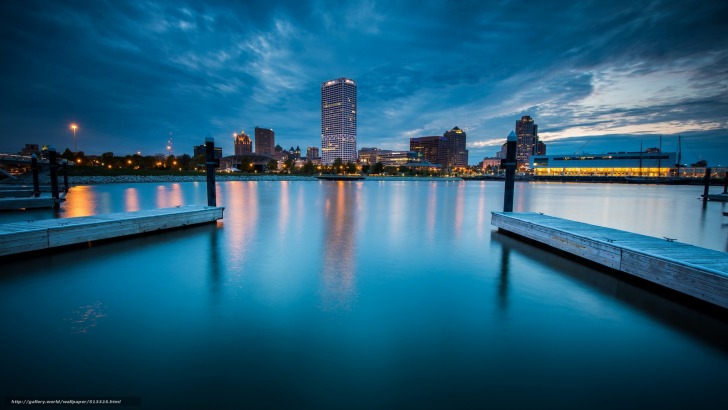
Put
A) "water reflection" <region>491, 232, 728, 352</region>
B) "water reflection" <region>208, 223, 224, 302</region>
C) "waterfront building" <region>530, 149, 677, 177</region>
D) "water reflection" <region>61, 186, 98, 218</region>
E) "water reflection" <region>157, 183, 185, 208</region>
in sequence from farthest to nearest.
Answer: "waterfront building" <region>530, 149, 677, 177</region>
"water reflection" <region>157, 183, 185, 208</region>
"water reflection" <region>61, 186, 98, 218</region>
"water reflection" <region>208, 223, 224, 302</region>
"water reflection" <region>491, 232, 728, 352</region>

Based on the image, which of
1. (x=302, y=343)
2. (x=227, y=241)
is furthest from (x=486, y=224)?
(x=302, y=343)

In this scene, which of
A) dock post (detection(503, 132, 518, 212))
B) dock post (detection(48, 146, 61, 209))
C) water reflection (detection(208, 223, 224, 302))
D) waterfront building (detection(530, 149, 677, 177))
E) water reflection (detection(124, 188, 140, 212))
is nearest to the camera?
water reflection (detection(208, 223, 224, 302))

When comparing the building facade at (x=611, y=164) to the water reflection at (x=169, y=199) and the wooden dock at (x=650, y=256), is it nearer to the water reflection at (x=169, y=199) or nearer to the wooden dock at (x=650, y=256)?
the wooden dock at (x=650, y=256)

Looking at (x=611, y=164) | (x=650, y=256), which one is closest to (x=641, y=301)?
(x=650, y=256)

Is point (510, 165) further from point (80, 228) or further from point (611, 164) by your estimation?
point (611, 164)

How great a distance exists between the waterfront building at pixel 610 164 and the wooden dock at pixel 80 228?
195 m

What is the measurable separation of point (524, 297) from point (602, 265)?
13.9ft

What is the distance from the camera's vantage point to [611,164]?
532 feet

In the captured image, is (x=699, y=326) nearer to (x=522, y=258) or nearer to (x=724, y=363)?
(x=724, y=363)

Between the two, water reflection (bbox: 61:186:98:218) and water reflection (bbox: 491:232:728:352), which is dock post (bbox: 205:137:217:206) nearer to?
water reflection (bbox: 61:186:98:218)

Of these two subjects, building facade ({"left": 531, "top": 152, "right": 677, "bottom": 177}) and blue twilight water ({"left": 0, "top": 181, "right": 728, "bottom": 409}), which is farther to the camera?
building facade ({"left": 531, "top": 152, "right": 677, "bottom": 177})

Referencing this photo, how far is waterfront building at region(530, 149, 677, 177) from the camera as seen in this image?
151750 millimetres

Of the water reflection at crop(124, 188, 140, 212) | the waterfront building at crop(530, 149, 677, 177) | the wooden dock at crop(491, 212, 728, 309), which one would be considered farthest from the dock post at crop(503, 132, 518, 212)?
the waterfront building at crop(530, 149, 677, 177)

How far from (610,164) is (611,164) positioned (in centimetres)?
40
